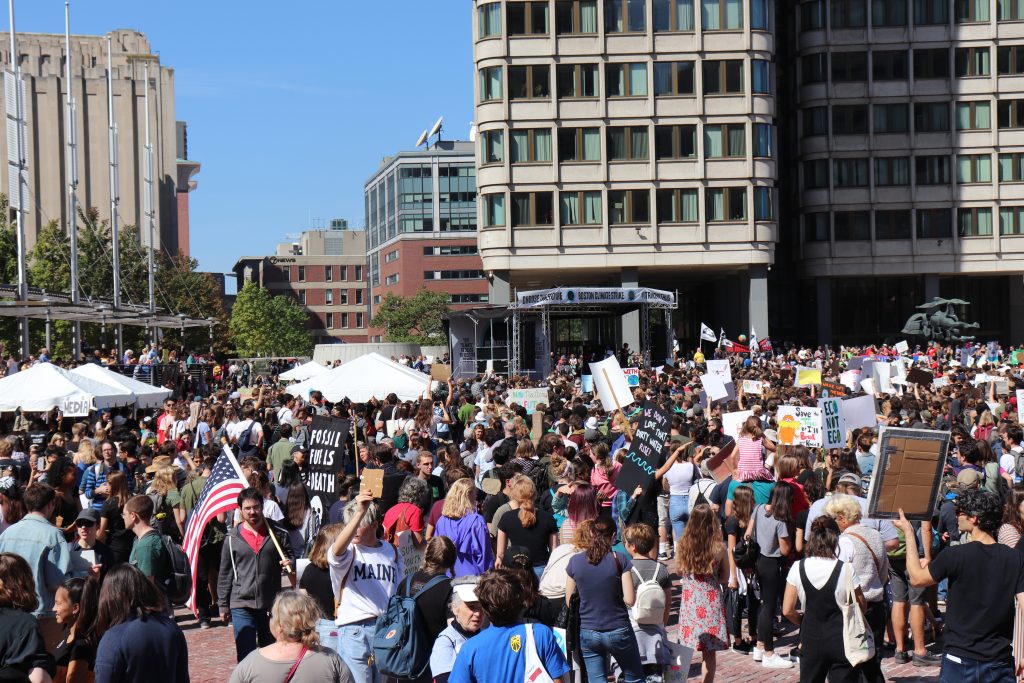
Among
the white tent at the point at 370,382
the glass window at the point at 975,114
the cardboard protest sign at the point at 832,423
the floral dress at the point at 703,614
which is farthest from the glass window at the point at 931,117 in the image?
the floral dress at the point at 703,614

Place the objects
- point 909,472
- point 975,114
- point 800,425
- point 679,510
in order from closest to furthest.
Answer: point 909,472 → point 679,510 → point 800,425 → point 975,114

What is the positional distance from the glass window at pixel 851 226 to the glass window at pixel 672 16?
14283 millimetres

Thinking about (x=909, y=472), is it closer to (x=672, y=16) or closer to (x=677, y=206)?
(x=677, y=206)

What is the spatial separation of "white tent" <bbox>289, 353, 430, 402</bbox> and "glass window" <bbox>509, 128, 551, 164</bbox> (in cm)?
3917

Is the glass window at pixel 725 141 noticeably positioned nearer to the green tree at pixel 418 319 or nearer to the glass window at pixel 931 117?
the glass window at pixel 931 117

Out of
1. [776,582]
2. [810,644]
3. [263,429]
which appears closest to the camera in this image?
[810,644]

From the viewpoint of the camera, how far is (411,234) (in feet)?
443

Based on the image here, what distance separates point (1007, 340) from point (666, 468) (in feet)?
219

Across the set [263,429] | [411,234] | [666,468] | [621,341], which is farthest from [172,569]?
[411,234]

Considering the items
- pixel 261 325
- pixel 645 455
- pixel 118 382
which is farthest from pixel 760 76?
pixel 261 325

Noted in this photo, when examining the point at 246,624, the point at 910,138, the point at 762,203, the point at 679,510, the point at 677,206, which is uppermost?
the point at 910,138

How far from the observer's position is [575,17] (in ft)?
199

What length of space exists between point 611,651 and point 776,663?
2.76 meters

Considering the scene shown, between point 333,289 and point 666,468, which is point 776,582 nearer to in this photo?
point 666,468
